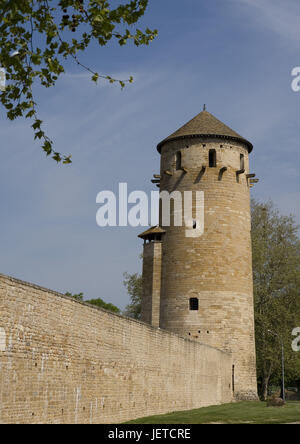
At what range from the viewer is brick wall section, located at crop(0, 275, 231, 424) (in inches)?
397

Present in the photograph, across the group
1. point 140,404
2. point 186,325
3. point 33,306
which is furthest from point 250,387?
point 33,306

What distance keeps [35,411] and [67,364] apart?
145cm

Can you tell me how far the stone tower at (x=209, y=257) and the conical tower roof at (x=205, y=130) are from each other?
51mm

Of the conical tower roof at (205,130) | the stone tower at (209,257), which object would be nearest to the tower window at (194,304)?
the stone tower at (209,257)

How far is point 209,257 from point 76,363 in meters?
15.8

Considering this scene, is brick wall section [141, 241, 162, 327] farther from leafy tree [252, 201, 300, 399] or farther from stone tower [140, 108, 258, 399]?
leafy tree [252, 201, 300, 399]

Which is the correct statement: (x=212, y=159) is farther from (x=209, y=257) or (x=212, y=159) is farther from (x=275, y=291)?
(x=275, y=291)

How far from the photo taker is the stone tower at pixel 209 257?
27.1 m

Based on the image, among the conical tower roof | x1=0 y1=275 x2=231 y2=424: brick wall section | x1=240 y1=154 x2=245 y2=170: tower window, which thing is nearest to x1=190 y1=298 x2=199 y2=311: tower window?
x1=240 y1=154 x2=245 y2=170: tower window

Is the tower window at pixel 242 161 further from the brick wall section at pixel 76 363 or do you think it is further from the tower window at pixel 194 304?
the brick wall section at pixel 76 363

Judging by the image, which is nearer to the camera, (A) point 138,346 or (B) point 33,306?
(B) point 33,306
